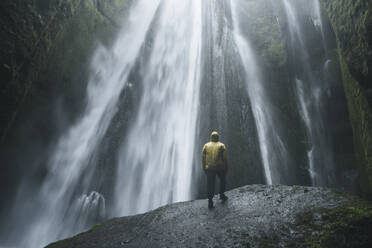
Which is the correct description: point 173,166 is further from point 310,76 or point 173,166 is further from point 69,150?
point 310,76

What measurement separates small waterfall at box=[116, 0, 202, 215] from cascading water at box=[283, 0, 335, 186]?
6.22 m

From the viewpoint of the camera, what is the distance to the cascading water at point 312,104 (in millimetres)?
10625

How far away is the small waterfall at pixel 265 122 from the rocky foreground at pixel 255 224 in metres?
5.36

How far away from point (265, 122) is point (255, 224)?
8407 mm

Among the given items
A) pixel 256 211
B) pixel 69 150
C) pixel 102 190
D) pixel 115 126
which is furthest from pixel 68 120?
pixel 256 211

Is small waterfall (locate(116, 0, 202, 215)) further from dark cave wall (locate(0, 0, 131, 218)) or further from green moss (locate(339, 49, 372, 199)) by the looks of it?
green moss (locate(339, 49, 372, 199))

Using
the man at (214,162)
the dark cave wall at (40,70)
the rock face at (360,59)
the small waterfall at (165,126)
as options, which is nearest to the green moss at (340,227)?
the man at (214,162)

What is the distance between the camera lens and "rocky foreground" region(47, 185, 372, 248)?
9.07 ft

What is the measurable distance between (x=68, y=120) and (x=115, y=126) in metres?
2.28

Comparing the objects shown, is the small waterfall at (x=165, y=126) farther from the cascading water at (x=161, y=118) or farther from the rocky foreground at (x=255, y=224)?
the rocky foreground at (x=255, y=224)

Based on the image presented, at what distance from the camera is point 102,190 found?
32.1 feet

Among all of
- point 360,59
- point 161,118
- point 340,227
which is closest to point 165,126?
point 161,118

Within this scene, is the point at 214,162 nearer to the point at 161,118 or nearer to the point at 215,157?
the point at 215,157

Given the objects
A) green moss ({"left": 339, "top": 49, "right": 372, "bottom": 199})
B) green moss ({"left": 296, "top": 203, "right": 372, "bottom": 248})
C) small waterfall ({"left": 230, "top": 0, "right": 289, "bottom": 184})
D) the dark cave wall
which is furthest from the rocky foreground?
small waterfall ({"left": 230, "top": 0, "right": 289, "bottom": 184})
